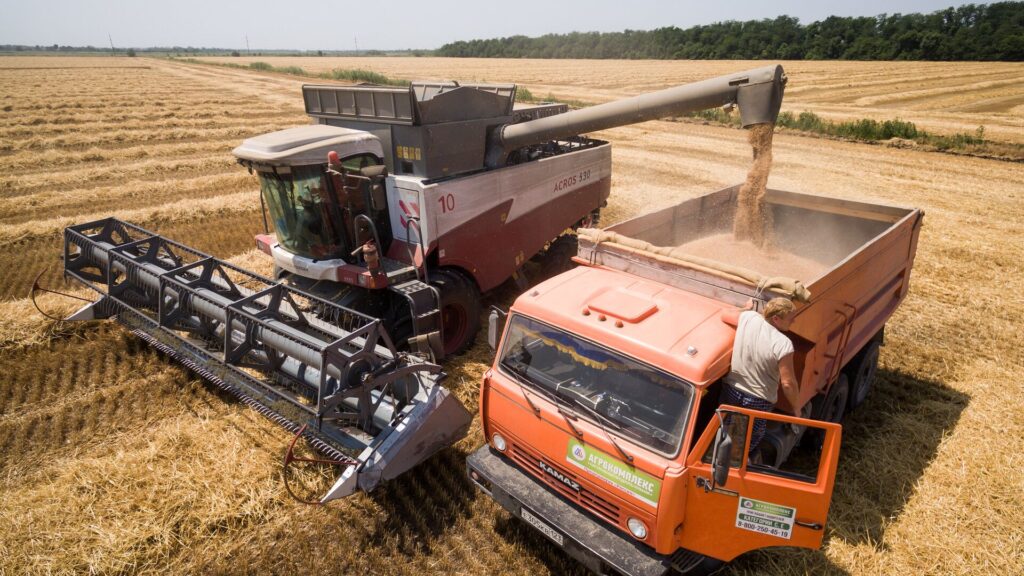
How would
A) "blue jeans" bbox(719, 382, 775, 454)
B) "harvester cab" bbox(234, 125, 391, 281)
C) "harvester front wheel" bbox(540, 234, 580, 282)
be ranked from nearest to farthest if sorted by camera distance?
"blue jeans" bbox(719, 382, 775, 454) → "harvester cab" bbox(234, 125, 391, 281) → "harvester front wheel" bbox(540, 234, 580, 282)

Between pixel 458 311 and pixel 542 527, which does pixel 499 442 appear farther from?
pixel 458 311

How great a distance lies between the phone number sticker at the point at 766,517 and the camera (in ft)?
9.98

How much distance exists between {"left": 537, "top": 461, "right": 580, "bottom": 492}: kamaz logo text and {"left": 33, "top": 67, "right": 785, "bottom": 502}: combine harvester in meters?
1.10

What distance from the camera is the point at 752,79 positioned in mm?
5246

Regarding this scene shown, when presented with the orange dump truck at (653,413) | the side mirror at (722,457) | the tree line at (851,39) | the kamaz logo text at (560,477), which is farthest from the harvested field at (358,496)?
the tree line at (851,39)

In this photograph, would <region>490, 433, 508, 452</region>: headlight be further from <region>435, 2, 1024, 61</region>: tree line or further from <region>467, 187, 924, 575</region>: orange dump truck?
<region>435, 2, 1024, 61</region>: tree line

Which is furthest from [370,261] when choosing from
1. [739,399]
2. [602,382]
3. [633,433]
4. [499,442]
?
[739,399]

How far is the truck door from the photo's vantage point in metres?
2.97

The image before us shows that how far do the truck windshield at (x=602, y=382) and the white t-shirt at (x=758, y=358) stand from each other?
1.25 ft

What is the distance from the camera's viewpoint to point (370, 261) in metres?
5.51

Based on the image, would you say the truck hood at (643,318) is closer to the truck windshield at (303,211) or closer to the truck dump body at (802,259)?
the truck dump body at (802,259)

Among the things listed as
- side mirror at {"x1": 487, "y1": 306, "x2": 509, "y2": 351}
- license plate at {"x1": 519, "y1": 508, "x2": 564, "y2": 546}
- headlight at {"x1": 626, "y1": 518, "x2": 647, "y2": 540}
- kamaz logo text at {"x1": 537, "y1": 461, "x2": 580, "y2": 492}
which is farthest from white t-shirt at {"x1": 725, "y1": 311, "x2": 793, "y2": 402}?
side mirror at {"x1": 487, "y1": 306, "x2": 509, "y2": 351}

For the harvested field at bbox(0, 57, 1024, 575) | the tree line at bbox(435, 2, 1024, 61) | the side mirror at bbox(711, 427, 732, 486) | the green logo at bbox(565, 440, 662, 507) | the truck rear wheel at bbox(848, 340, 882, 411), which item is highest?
the tree line at bbox(435, 2, 1024, 61)

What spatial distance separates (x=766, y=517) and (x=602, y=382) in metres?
1.16
